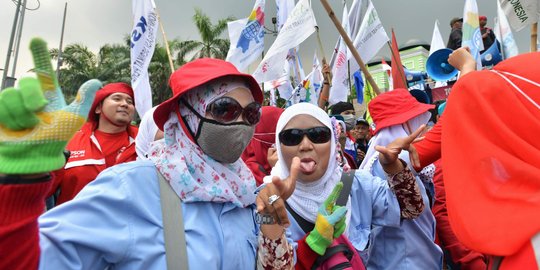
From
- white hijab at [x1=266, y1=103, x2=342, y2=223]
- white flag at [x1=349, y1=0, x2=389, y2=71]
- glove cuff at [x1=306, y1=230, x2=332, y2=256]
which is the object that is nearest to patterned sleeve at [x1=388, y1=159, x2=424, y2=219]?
white hijab at [x1=266, y1=103, x2=342, y2=223]

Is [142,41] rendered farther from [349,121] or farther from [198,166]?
[198,166]

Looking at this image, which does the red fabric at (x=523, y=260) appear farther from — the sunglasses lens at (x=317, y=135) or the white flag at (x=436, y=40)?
the white flag at (x=436, y=40)

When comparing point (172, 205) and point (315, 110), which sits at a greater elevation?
point (315, 110)

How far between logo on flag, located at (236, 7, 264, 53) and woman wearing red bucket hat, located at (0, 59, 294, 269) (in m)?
3.83

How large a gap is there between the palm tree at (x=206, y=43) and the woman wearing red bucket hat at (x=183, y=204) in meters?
26.3

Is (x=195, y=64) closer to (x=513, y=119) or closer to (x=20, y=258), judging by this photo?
(x=20, y=258)

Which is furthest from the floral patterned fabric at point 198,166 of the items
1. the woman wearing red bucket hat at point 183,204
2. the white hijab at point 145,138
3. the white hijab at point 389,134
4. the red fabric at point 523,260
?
the white hijab at point 389,134

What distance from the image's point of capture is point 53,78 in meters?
1.07

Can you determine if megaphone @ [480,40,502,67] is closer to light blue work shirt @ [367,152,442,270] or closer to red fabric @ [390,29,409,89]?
red fabric @ [390,29,409,89]

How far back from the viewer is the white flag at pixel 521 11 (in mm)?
3281

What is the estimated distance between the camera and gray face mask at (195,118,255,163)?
5.48 feet

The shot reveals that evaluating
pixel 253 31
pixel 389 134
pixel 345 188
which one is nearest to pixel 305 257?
pixel 345 188

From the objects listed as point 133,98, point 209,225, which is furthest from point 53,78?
point 133,98

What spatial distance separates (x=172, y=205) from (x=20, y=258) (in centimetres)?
54
